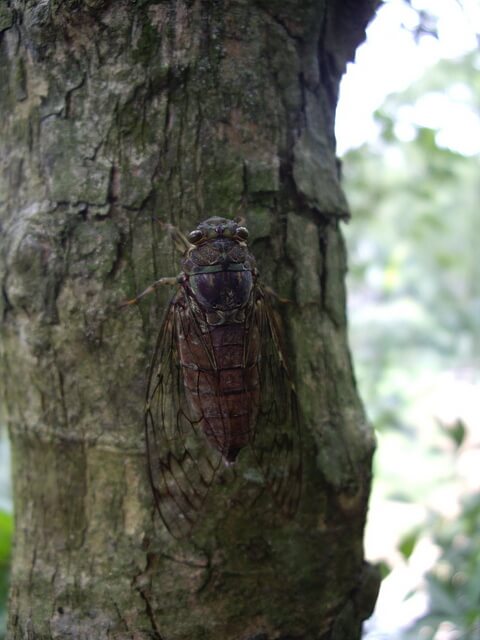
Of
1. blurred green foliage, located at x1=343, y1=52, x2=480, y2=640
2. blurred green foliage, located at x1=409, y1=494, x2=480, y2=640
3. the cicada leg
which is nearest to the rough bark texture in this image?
the cicada leg

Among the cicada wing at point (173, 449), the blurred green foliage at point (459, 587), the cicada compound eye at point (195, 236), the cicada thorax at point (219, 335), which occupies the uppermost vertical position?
the cicada compound eye at point (195, 236)

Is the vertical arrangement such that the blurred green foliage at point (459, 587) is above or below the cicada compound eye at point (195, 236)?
below

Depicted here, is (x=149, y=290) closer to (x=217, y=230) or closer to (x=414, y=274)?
(x=217, y=230)

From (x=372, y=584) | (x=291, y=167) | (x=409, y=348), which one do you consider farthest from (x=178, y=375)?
(x=409, y=348)

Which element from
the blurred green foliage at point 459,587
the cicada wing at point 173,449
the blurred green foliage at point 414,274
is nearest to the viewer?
the cicada wing at point 173,449

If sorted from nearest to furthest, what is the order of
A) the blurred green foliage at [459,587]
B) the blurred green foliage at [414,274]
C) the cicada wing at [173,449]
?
the cicada wing at [173,449], the blurred green foliage at [459,587], the blurred green foliage at [414,274]

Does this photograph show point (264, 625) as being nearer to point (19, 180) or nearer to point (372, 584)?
point (372, 584)

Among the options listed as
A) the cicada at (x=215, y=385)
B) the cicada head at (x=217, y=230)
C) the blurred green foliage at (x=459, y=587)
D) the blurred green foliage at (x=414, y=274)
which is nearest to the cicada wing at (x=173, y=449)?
the cicada at (x=215, y=385)

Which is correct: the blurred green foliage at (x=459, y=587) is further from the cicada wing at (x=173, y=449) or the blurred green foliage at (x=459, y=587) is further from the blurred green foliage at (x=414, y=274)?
the cicada wing at (x=173, y=449)

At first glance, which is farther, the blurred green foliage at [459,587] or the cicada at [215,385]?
the blurred green foliage at [459,587]
